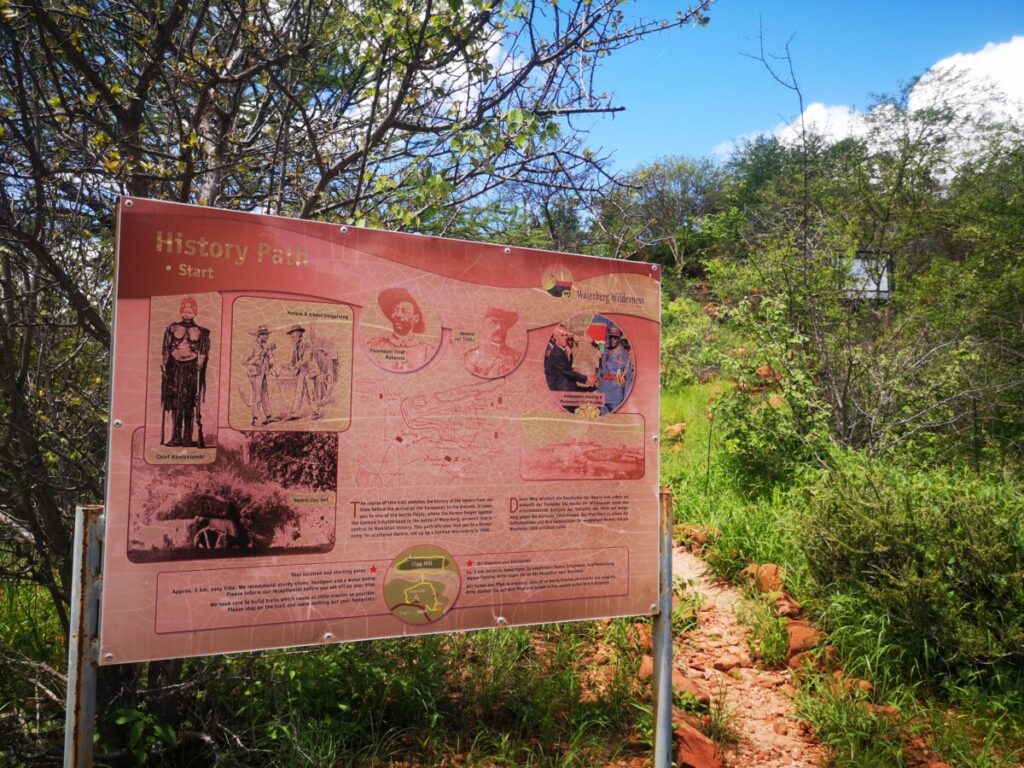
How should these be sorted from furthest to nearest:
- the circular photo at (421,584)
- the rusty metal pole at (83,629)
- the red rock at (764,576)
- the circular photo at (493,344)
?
the red rock at (764,576)
the circular photo at (493,344)
the circular photo at (421,584)
the rusty metal pole at (83,629)

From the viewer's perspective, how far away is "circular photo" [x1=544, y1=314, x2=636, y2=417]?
8.25ft

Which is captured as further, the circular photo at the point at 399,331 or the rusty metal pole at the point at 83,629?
the circular photo at the point at 399,331

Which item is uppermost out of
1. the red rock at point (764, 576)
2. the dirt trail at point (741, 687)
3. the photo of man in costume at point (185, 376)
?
the photo of man in costume at point (185, 376)

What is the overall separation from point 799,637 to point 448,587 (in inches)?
104

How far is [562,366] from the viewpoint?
2523 mm

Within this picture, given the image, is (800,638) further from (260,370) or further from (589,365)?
(260,370)

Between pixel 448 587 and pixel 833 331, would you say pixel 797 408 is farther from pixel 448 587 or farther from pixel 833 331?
pixel 448 587

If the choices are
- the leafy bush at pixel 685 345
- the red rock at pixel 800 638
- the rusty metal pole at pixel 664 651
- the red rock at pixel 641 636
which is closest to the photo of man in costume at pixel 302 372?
the rusty metal pole at pixel 664 651

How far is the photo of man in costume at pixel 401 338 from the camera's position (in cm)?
225

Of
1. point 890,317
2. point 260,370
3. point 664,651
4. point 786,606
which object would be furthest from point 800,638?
point 890,317

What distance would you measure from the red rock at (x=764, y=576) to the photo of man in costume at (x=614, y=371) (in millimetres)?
2632

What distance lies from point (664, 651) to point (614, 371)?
1.02m

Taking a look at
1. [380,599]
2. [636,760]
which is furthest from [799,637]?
[380,599]

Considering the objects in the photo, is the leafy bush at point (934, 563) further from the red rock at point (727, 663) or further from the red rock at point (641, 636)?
the red rock at point (641, 636)
